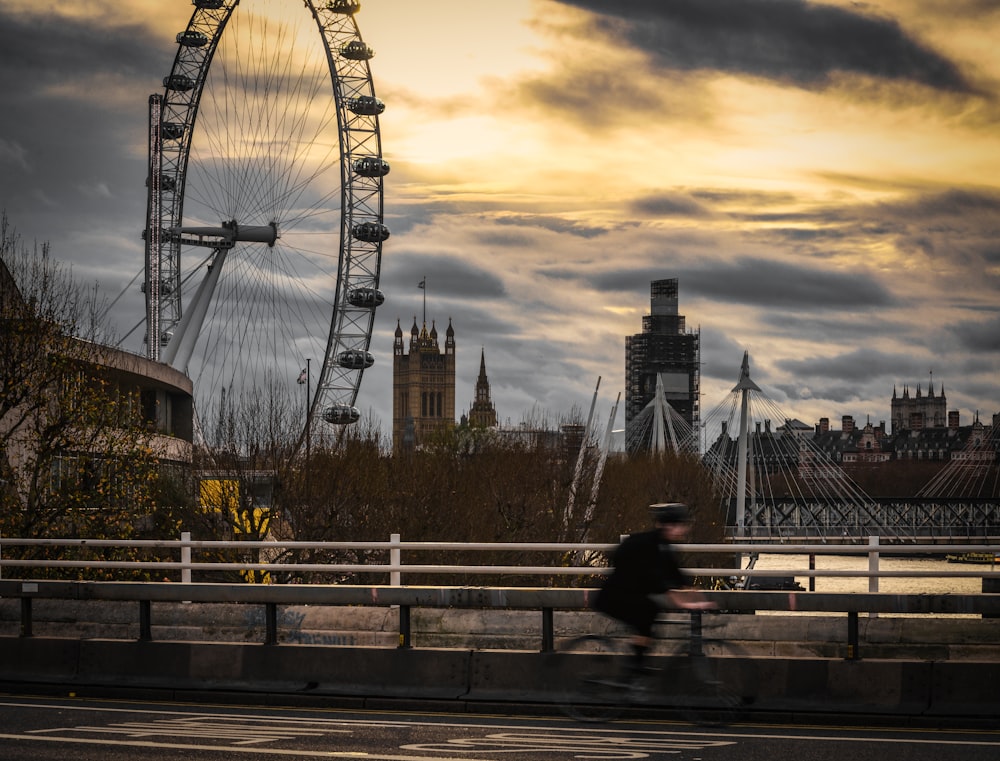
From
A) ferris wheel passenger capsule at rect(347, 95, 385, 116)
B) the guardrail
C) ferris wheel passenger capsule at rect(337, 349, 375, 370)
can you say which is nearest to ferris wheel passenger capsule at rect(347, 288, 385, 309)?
ferris wheel passenger capsule at rect(337, 349, 375, 370)

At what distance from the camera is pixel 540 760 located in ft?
37.8

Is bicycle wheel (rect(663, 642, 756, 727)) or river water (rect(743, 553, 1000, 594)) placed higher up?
bicycle wheel (rect(663, 642, 756, 727))

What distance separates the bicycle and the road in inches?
7.1

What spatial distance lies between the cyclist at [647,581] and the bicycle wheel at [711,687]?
0.38 meters

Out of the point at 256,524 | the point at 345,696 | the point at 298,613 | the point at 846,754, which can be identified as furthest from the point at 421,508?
the point at 846,754

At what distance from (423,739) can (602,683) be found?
1745 millimetres

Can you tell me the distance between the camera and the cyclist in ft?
41.3

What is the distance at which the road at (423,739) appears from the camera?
11836 mm

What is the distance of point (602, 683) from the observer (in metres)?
13.0

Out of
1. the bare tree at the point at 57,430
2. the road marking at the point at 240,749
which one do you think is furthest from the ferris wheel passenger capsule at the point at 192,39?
the road marking at the point at 240,749

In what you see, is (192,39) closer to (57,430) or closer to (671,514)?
(57,430)

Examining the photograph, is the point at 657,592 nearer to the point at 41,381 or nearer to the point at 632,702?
the point at 632,702

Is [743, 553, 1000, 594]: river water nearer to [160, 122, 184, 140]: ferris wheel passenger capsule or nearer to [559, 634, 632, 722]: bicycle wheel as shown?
[559, 634, 632, 722]: bicycle wheel

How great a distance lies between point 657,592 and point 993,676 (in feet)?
11.9
